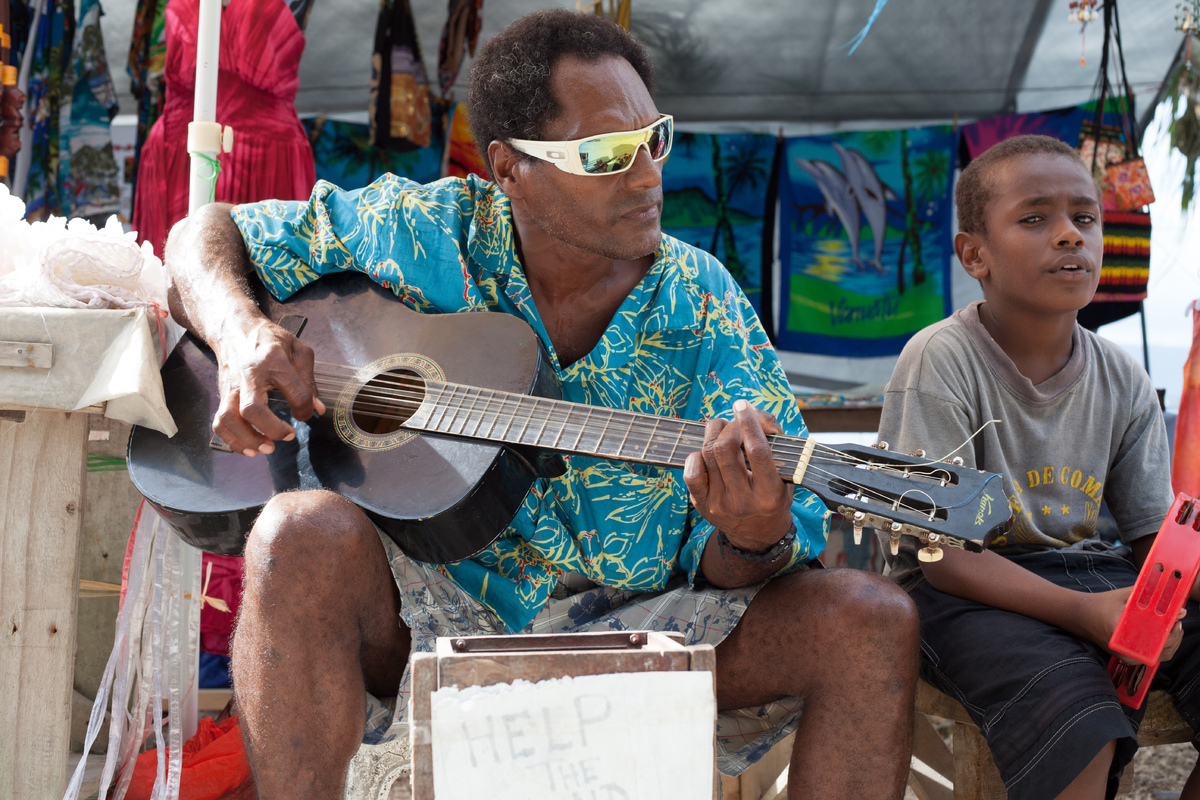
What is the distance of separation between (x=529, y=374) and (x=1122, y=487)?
1448 mm

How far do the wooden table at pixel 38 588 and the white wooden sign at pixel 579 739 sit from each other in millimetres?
1255

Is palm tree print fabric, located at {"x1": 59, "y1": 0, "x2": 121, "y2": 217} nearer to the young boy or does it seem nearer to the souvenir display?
the souvenir display

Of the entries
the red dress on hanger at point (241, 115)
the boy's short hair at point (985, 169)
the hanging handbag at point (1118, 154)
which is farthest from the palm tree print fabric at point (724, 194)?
the boy's short hair at point (985, 169)

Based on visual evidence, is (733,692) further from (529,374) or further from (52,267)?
(52,267)

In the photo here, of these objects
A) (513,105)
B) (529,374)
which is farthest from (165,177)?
(529,374)

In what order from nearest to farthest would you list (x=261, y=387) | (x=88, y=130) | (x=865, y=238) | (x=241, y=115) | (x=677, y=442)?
(x=677, y=442) → (x=261, y=387) → (x=241, y=115) → (x=88, y=130) → (x=865, y=238)

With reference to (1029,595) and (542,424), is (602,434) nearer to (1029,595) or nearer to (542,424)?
(542,424)

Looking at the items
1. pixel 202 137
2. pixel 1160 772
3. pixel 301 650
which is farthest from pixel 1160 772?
pixel 202 137

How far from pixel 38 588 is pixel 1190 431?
2.52 metres

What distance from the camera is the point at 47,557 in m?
1.92

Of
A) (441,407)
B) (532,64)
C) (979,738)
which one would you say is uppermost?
(532,64)

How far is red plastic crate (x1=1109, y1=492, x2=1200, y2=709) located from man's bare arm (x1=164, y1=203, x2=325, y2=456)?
1.49m

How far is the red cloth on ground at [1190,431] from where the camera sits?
2139 mm

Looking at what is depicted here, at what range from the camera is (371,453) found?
1.72m
